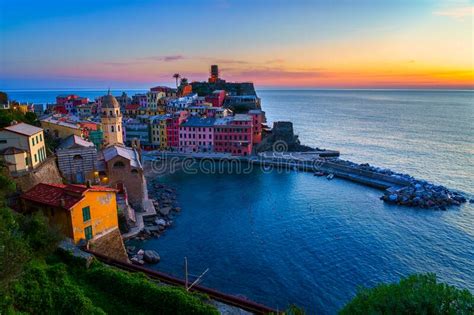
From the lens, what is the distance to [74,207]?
21625 millimetres

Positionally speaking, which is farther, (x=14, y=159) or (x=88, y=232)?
(x=14, y=159)

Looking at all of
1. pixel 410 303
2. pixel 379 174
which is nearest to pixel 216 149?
pixel 379 174

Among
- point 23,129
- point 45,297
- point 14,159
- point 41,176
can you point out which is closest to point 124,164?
point 41,176

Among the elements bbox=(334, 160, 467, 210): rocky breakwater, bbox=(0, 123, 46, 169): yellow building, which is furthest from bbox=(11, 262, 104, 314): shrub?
bbox=(334, 160, 467, 210): rocky breakwater

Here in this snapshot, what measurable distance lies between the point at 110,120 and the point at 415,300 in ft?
144

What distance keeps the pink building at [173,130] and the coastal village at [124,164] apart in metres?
0.23

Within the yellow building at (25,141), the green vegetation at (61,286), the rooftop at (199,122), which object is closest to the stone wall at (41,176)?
the yellow building at (25,141)

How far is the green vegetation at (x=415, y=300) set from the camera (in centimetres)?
1057

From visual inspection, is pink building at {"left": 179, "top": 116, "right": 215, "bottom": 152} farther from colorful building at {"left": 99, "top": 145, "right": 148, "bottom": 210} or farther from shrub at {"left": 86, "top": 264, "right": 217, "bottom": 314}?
shrub at {"left": 86, "top": 264, "right": 217, "bottom": 314}

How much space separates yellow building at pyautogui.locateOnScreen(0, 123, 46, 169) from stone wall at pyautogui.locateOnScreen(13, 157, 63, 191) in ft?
2.54

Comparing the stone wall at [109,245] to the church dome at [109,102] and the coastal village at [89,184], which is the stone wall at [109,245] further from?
the church dome at [109,102]

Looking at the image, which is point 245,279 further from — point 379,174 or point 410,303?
point 379,174

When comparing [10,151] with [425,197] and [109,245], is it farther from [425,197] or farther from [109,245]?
[425,197]

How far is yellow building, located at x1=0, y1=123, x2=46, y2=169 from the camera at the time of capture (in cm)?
2748
